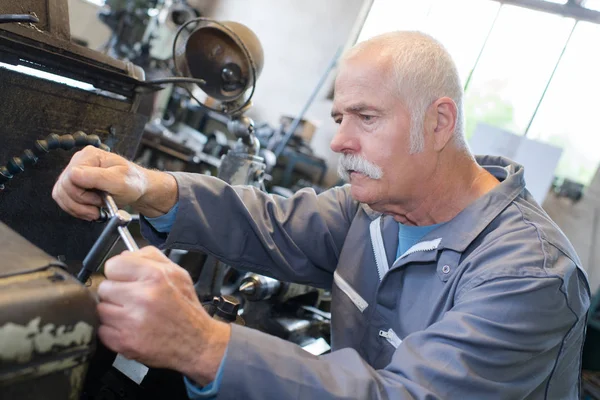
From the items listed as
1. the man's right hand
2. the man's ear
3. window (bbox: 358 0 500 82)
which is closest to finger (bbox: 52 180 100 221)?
the man's right hand

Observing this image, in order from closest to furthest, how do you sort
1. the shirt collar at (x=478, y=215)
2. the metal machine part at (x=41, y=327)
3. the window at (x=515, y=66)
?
the metal machine part at (x=41, y=327), the shirt collar at (x=478, y=215), the window at (x=515, y=66)

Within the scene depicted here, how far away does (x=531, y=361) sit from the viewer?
0.78 m

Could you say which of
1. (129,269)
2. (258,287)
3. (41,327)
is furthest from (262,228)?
(41,327)

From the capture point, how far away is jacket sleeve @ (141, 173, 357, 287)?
1.08 metres

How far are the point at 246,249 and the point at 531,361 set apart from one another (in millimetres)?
736

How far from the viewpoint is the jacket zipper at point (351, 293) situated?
116cm

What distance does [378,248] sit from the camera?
120 centimetres

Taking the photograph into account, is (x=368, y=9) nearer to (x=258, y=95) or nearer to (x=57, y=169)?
(x=258, y=95)

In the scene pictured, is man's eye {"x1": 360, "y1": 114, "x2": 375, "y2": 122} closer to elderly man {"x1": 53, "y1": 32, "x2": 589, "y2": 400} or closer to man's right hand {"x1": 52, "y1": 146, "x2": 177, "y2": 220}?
elderly man {"x1": 53, "y1": 32, "x2": 589, "y2": 400}

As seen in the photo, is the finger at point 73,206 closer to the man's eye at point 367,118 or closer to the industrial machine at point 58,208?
the industrial machine at point 58,208

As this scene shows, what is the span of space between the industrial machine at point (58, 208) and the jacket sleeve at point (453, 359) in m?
0.16

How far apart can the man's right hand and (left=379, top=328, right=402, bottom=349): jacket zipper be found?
668 millimetres

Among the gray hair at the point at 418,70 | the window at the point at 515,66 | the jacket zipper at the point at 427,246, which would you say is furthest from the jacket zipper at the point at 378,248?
the window at the point at 515,66

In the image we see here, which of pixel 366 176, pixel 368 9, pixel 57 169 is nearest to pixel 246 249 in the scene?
pixel 366 176
